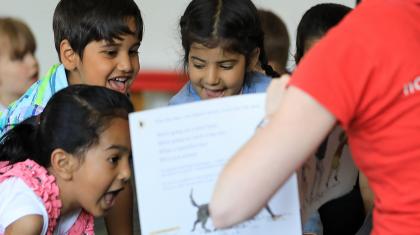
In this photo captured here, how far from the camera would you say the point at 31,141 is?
146cm

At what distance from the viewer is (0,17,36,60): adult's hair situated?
264cm

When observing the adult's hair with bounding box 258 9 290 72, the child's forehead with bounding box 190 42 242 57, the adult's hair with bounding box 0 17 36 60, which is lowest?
the adult's hair with bounding box 0 17 36 60

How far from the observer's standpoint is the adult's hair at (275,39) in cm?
231

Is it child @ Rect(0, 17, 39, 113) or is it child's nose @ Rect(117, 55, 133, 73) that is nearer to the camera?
child's nose @ Rect(117, 55, 133, 73)

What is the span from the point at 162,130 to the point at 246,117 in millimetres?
149

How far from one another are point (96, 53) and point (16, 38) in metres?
1.10

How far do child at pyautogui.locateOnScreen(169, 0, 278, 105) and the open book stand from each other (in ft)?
1.65

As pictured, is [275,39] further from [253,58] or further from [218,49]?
[218,49]

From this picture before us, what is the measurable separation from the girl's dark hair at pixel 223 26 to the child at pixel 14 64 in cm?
114

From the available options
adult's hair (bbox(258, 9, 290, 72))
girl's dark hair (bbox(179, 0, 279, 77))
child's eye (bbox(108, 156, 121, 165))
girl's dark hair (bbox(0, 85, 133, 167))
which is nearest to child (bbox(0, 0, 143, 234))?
girl's dark hair (bbox(179, 0, 279, 77))

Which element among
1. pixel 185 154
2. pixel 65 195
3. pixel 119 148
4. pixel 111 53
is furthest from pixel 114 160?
pixel 111 53

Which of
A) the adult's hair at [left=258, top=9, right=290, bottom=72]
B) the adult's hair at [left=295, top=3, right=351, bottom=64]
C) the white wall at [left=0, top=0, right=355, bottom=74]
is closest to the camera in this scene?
the adult's hair at [left=295, top=3, right=351, bottom=64]

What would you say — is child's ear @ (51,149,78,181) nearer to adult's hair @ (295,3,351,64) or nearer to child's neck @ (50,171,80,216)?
child's neck @ (50,171,80,216)

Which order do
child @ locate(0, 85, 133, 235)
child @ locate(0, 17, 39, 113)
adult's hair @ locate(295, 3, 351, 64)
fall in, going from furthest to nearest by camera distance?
child @ locate(0, 17, 39, 113)
adult's hair @ locate(295, 3, 351, 64)
child @ locate(0, 85, 133, 235)
